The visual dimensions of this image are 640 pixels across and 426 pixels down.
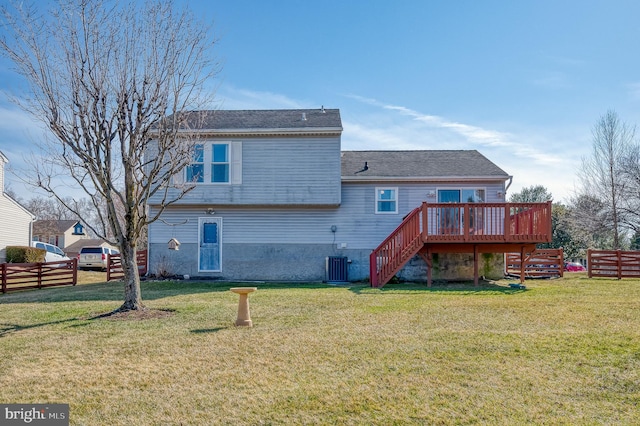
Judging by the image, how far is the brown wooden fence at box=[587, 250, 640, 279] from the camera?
16.5m

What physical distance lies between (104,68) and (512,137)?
1883 centimetres

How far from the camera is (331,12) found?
13.2 metres

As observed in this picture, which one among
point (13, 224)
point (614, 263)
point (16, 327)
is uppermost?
point (13, 224)

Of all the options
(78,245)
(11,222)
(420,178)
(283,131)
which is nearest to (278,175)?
(283,131)

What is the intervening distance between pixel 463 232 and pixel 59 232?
44753 mm

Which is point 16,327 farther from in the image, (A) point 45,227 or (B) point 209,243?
(A) point 45,227

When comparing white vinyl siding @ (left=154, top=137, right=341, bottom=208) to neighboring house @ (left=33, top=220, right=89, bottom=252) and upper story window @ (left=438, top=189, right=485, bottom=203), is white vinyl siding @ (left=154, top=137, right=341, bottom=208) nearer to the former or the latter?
upper story window @ (left=438, top=189, right=485, bottom=203)

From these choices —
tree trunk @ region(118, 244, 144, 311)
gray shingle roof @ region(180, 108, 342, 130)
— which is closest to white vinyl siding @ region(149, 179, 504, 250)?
gray shingle roof @ region(180, 108, 342, 130)

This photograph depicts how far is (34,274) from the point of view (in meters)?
15.4

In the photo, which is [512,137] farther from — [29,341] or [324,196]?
[29,341]

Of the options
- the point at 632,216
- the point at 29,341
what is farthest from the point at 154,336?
the point at 632,216

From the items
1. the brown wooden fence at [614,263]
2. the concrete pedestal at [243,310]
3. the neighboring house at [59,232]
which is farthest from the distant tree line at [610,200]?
the neighboring house at [59,232]

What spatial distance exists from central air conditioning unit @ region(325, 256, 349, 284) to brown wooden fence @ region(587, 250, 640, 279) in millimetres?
9773

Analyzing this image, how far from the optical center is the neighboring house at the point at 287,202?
15430 millimetres
